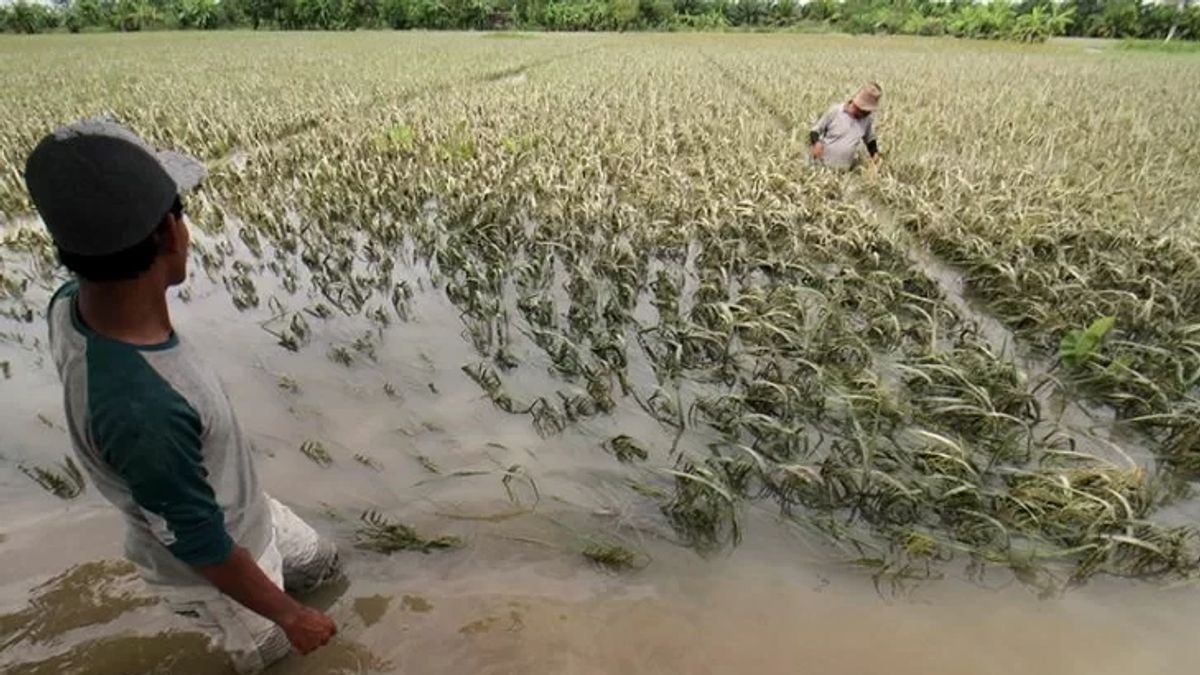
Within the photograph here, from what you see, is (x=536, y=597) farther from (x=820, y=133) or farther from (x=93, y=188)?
(x=820, y=133)

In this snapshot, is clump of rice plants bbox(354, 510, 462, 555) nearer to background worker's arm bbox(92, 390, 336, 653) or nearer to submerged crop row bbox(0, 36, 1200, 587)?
submerged crop row bbox(0, 36, 1200, 587)

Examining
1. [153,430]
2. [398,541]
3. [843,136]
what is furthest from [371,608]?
[843,136]

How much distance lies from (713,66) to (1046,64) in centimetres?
1058

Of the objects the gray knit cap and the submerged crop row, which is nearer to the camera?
the gray knit cap

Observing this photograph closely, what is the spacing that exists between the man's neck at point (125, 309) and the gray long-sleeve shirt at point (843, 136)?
667 centimetres

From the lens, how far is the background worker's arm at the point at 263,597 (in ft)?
4.57

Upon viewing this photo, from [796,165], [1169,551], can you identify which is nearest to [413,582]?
[1169,551]

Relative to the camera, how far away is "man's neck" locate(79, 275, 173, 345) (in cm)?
117

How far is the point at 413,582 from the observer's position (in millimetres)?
2270

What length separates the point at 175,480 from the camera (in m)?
1.21

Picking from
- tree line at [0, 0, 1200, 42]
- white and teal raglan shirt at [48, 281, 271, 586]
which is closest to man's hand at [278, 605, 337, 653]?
white and teal raglan shirt at [48, 281, 271, 586]

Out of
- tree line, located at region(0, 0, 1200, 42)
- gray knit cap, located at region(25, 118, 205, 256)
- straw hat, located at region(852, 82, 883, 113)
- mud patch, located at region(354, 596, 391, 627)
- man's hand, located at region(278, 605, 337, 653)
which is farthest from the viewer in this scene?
tree line, located at region(0, 0, 1200, 42)

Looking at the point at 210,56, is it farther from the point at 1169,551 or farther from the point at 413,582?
the point at 1169,551

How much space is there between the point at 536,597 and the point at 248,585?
103cm
